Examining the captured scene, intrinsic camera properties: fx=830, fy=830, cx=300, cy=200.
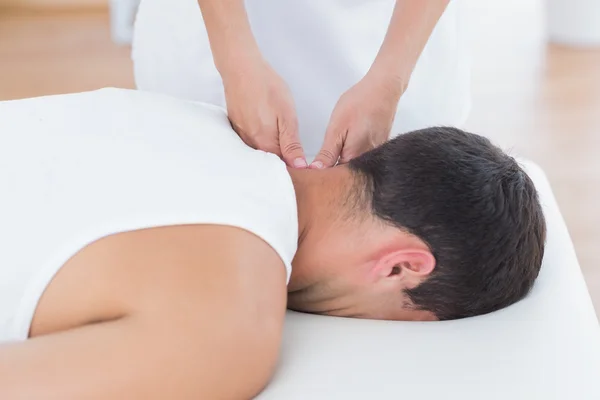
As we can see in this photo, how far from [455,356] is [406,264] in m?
0.15

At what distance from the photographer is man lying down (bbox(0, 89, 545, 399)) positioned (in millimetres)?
963

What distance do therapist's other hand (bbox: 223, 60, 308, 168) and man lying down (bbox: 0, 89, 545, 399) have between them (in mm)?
100

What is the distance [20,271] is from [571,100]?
8.31 feet

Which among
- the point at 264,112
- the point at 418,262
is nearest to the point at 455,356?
the point at 418,262

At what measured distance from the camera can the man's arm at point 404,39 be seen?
1571 mm

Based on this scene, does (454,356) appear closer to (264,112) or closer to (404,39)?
(264,112)

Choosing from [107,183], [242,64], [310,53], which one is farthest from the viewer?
[310,53]

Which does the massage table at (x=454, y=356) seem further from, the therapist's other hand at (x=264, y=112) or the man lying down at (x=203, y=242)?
the therapist's other hand at (x=264, y=112)

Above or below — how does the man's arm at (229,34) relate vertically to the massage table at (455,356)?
above

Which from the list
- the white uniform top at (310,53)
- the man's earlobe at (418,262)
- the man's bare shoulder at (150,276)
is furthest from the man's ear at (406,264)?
the white uniform top at (310,53)

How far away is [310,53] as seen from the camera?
1766 mm

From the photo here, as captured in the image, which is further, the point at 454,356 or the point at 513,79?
the point at 513,79

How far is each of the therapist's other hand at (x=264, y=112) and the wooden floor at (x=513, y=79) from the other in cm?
98

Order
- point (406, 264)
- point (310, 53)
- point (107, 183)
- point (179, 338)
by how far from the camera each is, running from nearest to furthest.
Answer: point (179, 338) → point (107, 183) → point (406, 264) → point (310, 53)
